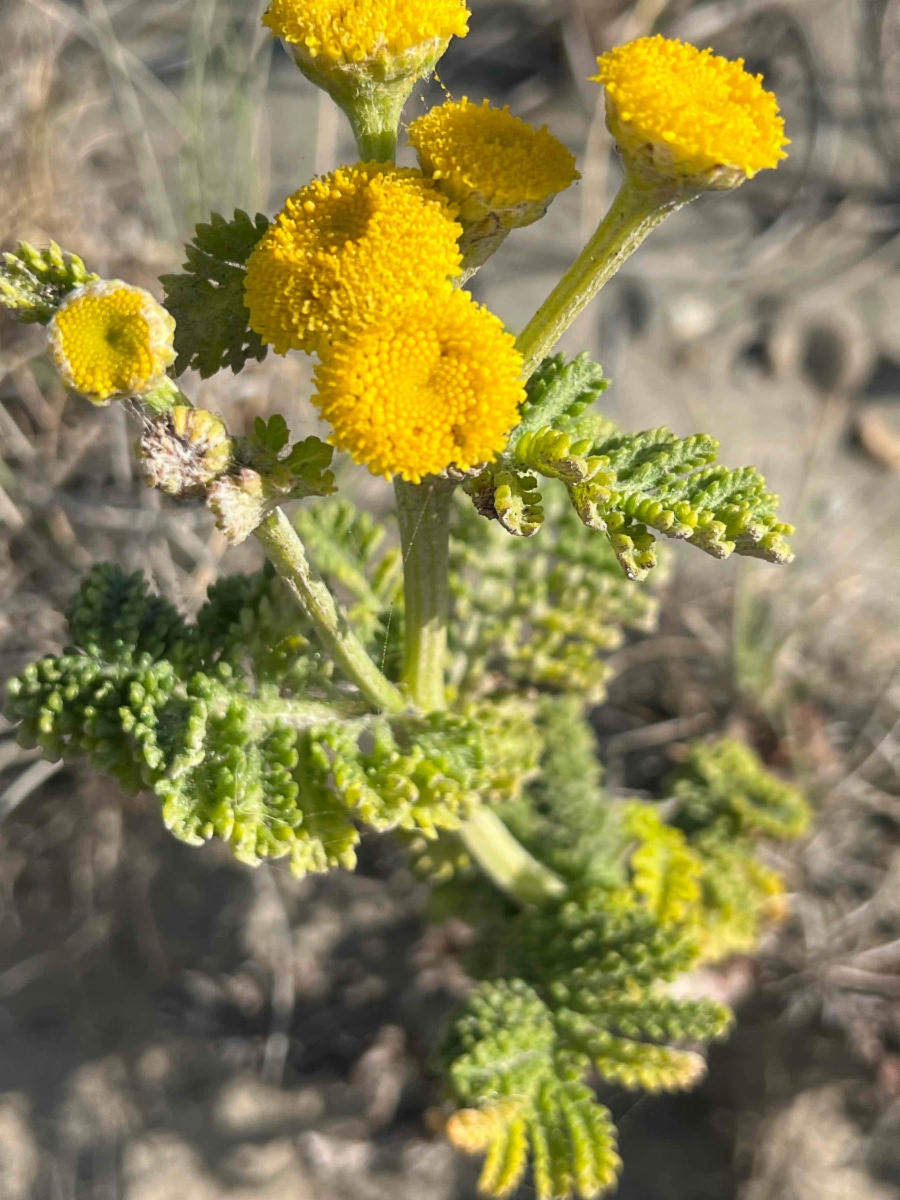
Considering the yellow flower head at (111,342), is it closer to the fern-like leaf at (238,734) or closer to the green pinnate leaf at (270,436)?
the green pinnate leaf at (270,436)

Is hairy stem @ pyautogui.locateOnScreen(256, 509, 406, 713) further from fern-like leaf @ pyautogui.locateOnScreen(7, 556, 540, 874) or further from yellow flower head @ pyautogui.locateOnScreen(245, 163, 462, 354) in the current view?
yellow flower head @ pyautogui.locateOnScreen(245, 163, 462, 354)

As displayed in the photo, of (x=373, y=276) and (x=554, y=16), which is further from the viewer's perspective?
(x=554, y=16)

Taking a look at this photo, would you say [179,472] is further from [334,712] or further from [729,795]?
[729,795]

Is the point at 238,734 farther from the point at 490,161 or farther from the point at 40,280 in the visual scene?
the point at 490,161

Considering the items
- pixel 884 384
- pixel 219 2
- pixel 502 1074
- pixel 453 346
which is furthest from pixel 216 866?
pixel 219 2

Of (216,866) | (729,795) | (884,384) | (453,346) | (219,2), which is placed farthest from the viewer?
(219,2)
